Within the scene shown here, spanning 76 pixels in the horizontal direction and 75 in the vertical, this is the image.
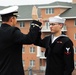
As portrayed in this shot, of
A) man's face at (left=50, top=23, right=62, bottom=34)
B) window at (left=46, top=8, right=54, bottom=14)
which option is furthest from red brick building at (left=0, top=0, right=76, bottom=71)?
man's face at (left=50, top=23, right=62, bottom=34)

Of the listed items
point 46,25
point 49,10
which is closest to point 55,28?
point 46,25

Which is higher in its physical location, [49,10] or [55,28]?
[55,28]

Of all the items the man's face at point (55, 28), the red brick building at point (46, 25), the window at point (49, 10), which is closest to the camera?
the man's face at point (55, 28)

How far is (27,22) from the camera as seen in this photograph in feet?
178

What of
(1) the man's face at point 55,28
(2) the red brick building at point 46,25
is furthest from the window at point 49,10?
(1) the man's face at point 55,28

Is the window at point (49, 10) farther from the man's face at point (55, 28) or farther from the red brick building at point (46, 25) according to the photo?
the man's face at point (55, 28)

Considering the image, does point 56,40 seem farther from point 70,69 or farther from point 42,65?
point 42,65

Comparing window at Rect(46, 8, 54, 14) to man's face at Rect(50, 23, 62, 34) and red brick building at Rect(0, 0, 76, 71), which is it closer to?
red brick building at Rect(0, 0, 76, 71)

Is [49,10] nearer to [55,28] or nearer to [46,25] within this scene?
[46,25]

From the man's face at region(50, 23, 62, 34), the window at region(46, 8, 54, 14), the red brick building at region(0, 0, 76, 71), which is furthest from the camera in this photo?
the window at region(46, 8, 54, 14)

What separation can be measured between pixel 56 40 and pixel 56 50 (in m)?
0.13

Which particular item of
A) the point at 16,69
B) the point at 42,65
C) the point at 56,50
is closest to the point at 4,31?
the point at 16,69

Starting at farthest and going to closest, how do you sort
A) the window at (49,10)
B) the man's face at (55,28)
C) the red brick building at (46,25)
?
the window at (49,10) < the red brick building at (46,25) < the man's face at (55,28)

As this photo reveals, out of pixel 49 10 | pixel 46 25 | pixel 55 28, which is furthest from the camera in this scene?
pixel 49 10
